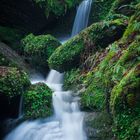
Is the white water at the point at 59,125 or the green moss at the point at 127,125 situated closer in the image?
the green moss at the point at 127,125

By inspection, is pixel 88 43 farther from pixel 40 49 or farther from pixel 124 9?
pixel 40 49

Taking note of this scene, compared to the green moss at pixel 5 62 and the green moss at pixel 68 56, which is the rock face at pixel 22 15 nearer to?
the green moss at pixel 5 62

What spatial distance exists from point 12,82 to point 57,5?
6.98 meters

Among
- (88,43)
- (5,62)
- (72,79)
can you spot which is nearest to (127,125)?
(72,79)

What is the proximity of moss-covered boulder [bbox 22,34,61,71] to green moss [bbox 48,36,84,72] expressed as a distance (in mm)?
1871

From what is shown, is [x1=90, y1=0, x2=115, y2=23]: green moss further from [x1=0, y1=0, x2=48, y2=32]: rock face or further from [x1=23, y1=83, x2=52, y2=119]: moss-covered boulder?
[x1=23, y1=83, x2=52, y2=119]: moss-covered boulder

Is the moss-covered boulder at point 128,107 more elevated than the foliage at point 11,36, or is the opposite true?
the foliage at point 11,36

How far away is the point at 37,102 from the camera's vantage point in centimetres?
820

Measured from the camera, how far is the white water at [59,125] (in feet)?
22.3

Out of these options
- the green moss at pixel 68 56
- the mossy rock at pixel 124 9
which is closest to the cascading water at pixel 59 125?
the green moss at pixel 68 56

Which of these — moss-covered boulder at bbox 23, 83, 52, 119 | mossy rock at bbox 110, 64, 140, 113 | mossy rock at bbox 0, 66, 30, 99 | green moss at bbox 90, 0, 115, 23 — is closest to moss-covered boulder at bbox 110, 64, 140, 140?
mossy rock at bbox 110, 64, 140, 113

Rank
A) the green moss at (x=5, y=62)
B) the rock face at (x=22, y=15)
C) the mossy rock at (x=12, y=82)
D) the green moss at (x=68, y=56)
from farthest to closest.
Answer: the rock face at (x=22, y=15)
the green moss at (x=5, y=62)
the green moss at (x=68, y=56)
the mossy rock at (x=12, y=82)

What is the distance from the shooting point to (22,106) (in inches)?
322

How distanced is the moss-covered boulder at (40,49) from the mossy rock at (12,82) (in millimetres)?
3194
